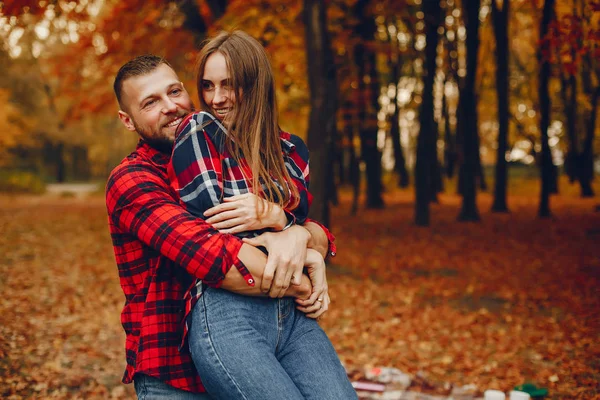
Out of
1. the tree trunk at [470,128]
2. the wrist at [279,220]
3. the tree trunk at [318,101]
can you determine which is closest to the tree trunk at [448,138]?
the tree trunk at [470,128]

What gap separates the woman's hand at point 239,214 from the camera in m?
1.98

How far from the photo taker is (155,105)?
2.28m

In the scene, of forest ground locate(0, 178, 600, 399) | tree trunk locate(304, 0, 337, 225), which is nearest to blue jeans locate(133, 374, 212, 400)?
forest ground locate(0, 178, 600, 399)

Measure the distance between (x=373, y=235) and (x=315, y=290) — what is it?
10.6 meters

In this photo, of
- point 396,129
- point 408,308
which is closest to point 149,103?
point 408,308

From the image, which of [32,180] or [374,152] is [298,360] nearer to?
[374,152]

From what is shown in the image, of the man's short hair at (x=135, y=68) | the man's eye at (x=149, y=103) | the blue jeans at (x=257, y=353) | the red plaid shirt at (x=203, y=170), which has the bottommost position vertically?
the blue jeans at (x=257, y=353)

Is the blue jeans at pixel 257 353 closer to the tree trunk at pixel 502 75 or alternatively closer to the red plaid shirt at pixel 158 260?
the red plaid shirt at pixel 158 260

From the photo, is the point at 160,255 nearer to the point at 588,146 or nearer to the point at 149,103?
the point at 149,103

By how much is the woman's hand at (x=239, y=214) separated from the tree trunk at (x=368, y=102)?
9159 mm

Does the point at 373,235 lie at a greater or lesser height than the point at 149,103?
lesser

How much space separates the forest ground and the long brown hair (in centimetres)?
317

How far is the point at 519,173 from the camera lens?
34.6 meters

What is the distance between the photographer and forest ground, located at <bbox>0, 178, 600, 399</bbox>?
5008 mm
